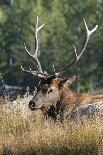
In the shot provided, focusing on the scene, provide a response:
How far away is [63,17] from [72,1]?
2027mm

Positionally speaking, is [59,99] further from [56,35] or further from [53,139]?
[56,35]

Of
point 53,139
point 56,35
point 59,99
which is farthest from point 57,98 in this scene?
point 56,35

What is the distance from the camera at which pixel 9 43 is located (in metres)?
53.4

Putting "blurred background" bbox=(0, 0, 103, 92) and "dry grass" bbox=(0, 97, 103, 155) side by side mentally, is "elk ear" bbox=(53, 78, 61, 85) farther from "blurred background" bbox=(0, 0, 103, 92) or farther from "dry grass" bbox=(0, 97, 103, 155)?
"blurred background" bbox=(0, 0, 103, 92)

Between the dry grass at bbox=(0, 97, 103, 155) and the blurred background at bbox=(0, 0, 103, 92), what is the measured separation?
35.1 meters

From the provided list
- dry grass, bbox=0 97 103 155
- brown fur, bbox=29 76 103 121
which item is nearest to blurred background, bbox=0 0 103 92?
brown fur, bbox=29 76 103 121

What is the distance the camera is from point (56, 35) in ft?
170

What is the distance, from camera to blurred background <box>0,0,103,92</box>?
163ft

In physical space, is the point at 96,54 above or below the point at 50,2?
below

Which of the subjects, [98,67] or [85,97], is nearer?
[85,97]

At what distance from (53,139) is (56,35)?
131 ft

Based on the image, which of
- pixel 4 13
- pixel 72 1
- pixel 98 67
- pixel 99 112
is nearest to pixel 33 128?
pixel 99 112

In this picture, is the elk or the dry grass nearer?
the dry grass

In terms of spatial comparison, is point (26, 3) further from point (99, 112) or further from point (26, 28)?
point (99, 112)
